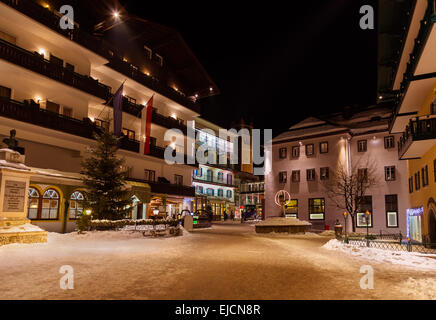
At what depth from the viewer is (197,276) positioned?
8102 mm

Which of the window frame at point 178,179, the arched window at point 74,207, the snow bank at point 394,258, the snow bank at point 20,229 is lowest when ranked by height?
the snow bank at point 394,258

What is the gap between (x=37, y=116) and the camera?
20.5m

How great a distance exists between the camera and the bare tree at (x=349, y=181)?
34062mm

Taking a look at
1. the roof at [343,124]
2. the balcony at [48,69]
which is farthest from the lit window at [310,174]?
the balcony at [48,69]

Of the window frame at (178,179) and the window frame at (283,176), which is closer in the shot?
the window frame at (178,179)

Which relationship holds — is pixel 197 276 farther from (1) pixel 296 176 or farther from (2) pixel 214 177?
(2) pixel 214 177

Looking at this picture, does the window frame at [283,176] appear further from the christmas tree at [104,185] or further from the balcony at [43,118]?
the balcony at [43,118]

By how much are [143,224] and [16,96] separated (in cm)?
1262

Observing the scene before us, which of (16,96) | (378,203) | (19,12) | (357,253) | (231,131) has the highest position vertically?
(231,131)

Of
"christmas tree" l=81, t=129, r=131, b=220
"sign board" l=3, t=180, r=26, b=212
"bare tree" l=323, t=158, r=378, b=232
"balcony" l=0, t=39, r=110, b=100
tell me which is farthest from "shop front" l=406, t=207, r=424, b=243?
"balcony" l=0, t=39, r=110, b=100

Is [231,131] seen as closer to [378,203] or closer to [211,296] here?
[378,203]

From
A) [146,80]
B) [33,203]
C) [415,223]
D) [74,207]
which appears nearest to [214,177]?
[146,80]

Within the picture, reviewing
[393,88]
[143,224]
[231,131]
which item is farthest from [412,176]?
[231,131]

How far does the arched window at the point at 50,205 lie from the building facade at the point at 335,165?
23803 mm
